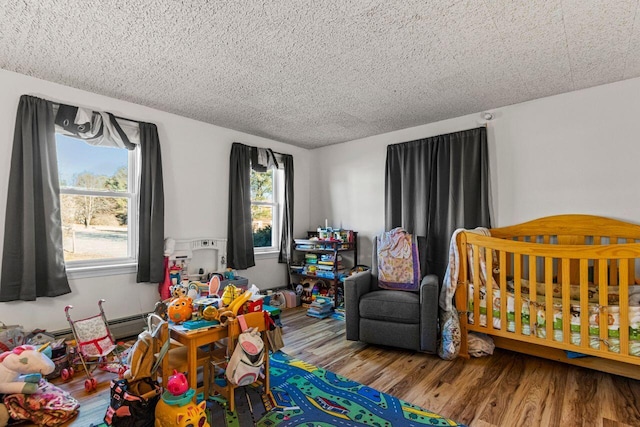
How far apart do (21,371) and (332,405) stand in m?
Answer: 1.87

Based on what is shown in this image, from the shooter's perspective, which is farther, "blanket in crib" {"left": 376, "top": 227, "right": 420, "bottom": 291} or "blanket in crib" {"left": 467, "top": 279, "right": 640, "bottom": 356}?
"blanket in crib" {"left": 376, "top": 227, "right": 420, "bottom": 291}

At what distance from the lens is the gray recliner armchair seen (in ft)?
8.75

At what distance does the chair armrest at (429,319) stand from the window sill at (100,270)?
109 inches

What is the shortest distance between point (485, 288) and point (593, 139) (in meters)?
1.60

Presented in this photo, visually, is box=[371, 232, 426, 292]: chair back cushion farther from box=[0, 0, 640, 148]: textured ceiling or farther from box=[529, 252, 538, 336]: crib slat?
box=[0, 0, 640, 148]: textured ceiling

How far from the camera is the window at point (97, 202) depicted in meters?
2.88

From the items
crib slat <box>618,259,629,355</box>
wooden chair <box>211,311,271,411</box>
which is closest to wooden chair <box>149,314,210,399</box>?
wooden chair <box>211,311,271,411</box>

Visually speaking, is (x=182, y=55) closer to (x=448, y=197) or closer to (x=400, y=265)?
(x=400, y=265)

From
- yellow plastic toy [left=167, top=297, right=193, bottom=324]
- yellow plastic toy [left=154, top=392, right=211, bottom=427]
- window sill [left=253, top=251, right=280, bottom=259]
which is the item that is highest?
window sill [left=253, top=251, right=280, bottom=259]

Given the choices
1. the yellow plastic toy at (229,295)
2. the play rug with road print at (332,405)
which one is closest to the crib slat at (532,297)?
the play rug with road print at (332,405)

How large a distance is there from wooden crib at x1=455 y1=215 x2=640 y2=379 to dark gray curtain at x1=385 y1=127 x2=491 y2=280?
1.45 feet

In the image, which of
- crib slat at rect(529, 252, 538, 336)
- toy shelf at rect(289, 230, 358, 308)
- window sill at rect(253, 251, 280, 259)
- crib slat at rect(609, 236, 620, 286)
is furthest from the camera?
window sill at rect(253, 251, 280, 259)

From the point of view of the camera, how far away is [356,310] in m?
2.96

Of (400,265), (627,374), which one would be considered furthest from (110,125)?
(627,374)
